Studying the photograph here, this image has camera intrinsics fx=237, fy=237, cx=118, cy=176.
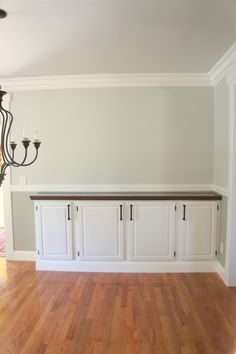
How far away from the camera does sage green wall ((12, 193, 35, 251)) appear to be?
134 inches

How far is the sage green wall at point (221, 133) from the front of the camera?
2771 millimetres

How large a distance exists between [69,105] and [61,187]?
44.9 inches

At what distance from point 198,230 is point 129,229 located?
86 cm

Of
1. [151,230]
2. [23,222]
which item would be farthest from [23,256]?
[151,230]

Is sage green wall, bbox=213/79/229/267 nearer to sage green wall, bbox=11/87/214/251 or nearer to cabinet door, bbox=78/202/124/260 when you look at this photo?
sage green wall, bbox=11/87/214/251

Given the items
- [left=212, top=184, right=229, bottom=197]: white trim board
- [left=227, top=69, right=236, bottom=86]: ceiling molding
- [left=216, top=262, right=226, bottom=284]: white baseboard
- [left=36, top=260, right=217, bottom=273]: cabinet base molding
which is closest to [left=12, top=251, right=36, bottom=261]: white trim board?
[left=36, top=260, right=217, bottom=273]: cabinet base molding

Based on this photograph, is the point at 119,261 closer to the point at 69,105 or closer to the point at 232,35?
the point at 69,105

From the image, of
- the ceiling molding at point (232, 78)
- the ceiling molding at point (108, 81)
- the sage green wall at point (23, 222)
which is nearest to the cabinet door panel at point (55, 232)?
the sage green wall at point (23, 222)

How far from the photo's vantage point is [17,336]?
1.96 metres

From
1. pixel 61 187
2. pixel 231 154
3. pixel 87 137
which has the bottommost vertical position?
pixel 61 187

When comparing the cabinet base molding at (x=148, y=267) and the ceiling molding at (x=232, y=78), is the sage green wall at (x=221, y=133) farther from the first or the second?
the cabinet base molding at (x=148, y=267)

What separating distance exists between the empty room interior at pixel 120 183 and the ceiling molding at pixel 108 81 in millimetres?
14

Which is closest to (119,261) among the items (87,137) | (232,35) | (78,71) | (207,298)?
(207,298)

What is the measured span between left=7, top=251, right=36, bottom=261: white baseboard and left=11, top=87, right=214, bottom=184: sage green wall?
1095mm
